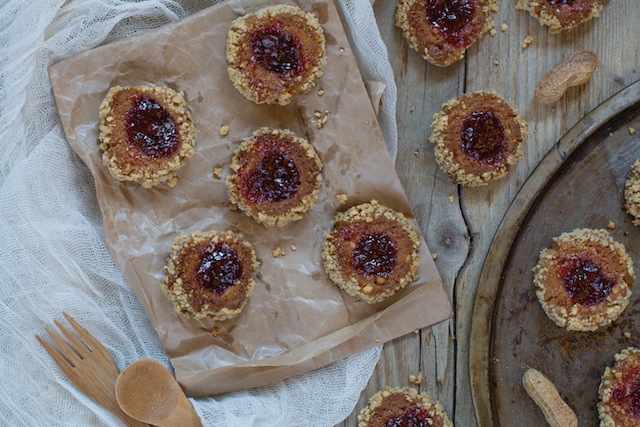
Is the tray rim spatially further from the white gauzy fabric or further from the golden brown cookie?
the white gauzy fabric

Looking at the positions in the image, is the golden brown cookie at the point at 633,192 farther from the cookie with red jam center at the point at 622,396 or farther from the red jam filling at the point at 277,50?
the red jam filling at the point at 277,50

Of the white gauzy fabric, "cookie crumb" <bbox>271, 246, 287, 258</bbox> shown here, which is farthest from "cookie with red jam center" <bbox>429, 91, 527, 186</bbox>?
"cookie crumb" <bbox>271, 246, 287, 258</bbox>

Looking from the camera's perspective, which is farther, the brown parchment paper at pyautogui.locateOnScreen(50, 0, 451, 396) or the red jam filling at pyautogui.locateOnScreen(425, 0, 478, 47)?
the red jam filling at pyautogui.locateOnScreen(425, 0, 478, 47)

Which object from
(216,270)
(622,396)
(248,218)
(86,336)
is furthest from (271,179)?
(622,396)

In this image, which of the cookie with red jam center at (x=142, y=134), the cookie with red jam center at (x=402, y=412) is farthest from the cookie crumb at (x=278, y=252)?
the cookie with red jam center at (x=402, y=412)

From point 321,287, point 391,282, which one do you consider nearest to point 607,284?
point 391,282

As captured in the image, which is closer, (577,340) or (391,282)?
(391,282)

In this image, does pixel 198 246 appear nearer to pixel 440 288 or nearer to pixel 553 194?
pixel 440 288
